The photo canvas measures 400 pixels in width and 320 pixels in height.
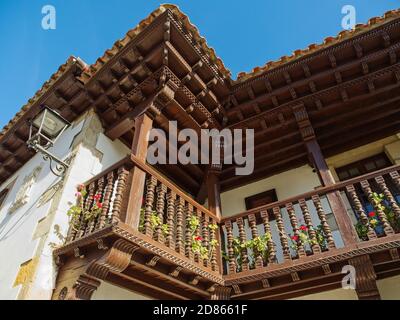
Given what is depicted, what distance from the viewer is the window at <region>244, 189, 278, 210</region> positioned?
617 centimetres

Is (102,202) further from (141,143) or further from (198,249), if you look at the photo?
(198,249)

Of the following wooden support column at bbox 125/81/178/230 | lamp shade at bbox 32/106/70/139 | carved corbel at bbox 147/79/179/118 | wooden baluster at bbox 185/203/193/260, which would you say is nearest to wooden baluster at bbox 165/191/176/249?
wooden baluster at bbox 185/203/193/260

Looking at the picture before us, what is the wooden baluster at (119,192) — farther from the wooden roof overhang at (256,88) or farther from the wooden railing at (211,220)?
the wooden roof overhang at (256,88)

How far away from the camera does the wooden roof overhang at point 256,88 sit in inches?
184

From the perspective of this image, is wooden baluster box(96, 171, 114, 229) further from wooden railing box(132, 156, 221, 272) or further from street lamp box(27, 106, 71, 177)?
street lamp box(27, 106, 71, 177)

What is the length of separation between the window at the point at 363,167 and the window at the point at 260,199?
137 cm

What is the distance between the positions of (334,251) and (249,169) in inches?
113

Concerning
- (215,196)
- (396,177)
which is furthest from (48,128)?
(396,177)

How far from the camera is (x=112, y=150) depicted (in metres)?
5.42

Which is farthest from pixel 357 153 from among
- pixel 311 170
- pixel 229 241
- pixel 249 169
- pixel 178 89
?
pixel 178 89

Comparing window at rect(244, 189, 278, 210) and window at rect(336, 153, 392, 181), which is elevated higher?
window at rect(336, 153, 392, 181)

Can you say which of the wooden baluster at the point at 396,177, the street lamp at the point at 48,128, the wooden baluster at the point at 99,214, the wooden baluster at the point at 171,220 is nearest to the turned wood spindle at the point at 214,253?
the wooden baluster at the point at 171,220

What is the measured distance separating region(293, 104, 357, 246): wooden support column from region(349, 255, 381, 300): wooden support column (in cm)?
23

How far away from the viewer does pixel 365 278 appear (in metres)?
3.65
